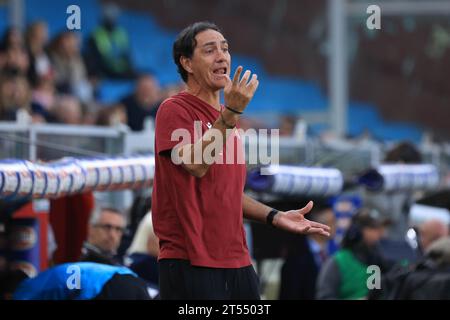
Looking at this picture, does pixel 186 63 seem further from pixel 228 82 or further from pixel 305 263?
pixel 305 263

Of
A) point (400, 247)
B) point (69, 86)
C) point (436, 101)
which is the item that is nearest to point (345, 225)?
point (400, 247)

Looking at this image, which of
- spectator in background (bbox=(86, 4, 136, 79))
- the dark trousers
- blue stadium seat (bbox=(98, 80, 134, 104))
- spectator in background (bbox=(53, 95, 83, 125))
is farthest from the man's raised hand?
blue stadium seat (bbox=(98, 80, 134, 104))

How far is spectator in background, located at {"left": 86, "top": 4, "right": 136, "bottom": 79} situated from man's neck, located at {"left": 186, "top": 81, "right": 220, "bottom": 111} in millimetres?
9270

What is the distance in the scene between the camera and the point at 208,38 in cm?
468

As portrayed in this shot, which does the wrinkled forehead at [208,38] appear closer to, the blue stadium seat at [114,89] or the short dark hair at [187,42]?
the short dark hair at [187,42]

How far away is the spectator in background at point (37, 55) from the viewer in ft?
38.5

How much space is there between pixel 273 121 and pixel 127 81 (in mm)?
1891

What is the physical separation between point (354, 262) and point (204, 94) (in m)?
4.09

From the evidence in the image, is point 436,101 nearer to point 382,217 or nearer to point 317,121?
point 317,121

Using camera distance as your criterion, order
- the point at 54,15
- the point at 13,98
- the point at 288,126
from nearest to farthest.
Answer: the point at 13,98, the point at 288,126, the point at 54,15

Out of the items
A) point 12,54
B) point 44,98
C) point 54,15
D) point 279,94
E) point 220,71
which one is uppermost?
point 54,15

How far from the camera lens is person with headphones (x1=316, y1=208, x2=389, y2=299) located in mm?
8438

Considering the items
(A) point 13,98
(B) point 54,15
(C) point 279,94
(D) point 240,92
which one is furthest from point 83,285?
(C) point 279,94

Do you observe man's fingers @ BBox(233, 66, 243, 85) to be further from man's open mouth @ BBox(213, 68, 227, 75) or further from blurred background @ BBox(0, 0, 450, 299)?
blurred background @ BBox(0, 0, 450, 299)
